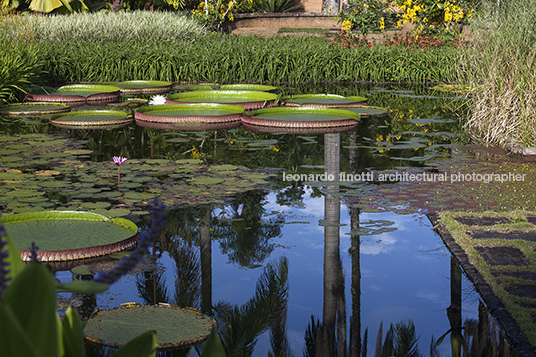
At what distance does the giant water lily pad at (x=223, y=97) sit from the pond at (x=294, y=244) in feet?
7.39

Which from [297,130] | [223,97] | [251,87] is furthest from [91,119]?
[251,87]

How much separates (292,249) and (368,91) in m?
8.26

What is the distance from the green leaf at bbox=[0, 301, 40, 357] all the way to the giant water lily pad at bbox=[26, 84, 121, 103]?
8767 millimetres

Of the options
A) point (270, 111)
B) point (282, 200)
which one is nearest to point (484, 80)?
point (270, 111)

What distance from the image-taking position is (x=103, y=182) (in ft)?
16.1

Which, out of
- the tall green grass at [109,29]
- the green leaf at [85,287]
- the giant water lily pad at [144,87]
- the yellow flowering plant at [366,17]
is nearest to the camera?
the green leaf at [85,287]

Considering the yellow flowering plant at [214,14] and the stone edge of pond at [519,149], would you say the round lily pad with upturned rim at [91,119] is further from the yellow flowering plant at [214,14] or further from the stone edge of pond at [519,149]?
the yellow flowering plant at [214,14]

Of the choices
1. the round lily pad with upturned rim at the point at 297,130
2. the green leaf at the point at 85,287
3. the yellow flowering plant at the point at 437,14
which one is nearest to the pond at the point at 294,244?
the round lily pad with upturned rim at the point at 297,130

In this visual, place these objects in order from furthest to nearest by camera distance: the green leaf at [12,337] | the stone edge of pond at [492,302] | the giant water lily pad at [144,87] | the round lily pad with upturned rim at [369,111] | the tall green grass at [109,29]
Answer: the tall green grass at [109,29] < the giant water lily pad at [144,87] < the round lily pad with upturned rim at [369,111] < the stone edge of pond at [492,302] < the green leaf at [12,337]

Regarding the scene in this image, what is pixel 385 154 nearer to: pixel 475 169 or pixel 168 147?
pixel 475 169

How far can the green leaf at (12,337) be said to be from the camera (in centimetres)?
85

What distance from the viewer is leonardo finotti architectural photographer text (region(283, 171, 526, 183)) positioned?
16.8 feet

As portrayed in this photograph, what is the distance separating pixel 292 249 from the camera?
3.65 m

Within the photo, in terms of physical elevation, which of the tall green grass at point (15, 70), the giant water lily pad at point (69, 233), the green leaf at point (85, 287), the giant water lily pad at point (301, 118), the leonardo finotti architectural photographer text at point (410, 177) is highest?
the tall green grass at point (15, 70)
